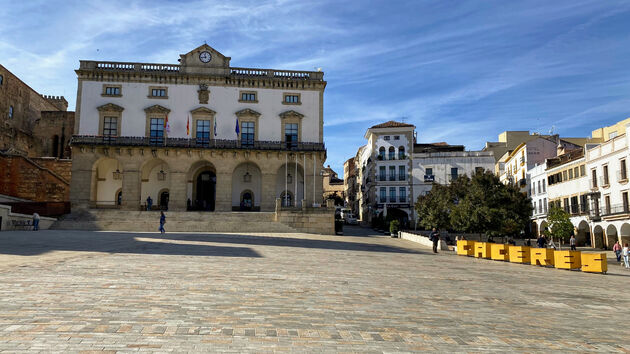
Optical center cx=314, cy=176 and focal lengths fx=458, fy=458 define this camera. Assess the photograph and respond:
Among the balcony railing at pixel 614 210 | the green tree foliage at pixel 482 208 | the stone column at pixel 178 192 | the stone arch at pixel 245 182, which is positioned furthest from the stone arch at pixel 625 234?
the stone column at pixel 178 192

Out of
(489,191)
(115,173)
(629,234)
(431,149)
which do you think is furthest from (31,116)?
(629,234)

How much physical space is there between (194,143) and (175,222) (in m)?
11.3

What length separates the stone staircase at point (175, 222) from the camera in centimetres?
3142

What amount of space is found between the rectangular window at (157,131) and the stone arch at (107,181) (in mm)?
3912

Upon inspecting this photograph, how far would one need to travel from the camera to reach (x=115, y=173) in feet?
137

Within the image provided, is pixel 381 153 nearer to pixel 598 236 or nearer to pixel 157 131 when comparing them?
pixel 598 236

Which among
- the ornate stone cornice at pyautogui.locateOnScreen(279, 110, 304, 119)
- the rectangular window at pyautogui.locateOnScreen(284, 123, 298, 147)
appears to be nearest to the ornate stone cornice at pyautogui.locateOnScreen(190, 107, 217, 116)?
the ornate stone cornice at pyautogui.locateOnScreen(279, 110, 304, 119)

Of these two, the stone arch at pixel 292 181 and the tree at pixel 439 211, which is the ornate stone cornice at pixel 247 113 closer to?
the stone arch at pixel 292 181

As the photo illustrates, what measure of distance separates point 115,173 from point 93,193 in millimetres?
2590

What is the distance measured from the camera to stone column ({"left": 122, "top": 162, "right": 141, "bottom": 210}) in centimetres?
3994

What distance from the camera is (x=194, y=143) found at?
136 feet

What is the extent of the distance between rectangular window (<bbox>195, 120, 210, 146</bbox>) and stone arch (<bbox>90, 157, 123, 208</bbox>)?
763 cm

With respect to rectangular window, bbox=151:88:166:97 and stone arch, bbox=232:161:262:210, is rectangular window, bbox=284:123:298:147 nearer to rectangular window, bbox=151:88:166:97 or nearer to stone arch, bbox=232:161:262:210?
stone arch, bbox=232:161:262:210

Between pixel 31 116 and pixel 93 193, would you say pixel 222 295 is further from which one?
pixel 31 116
